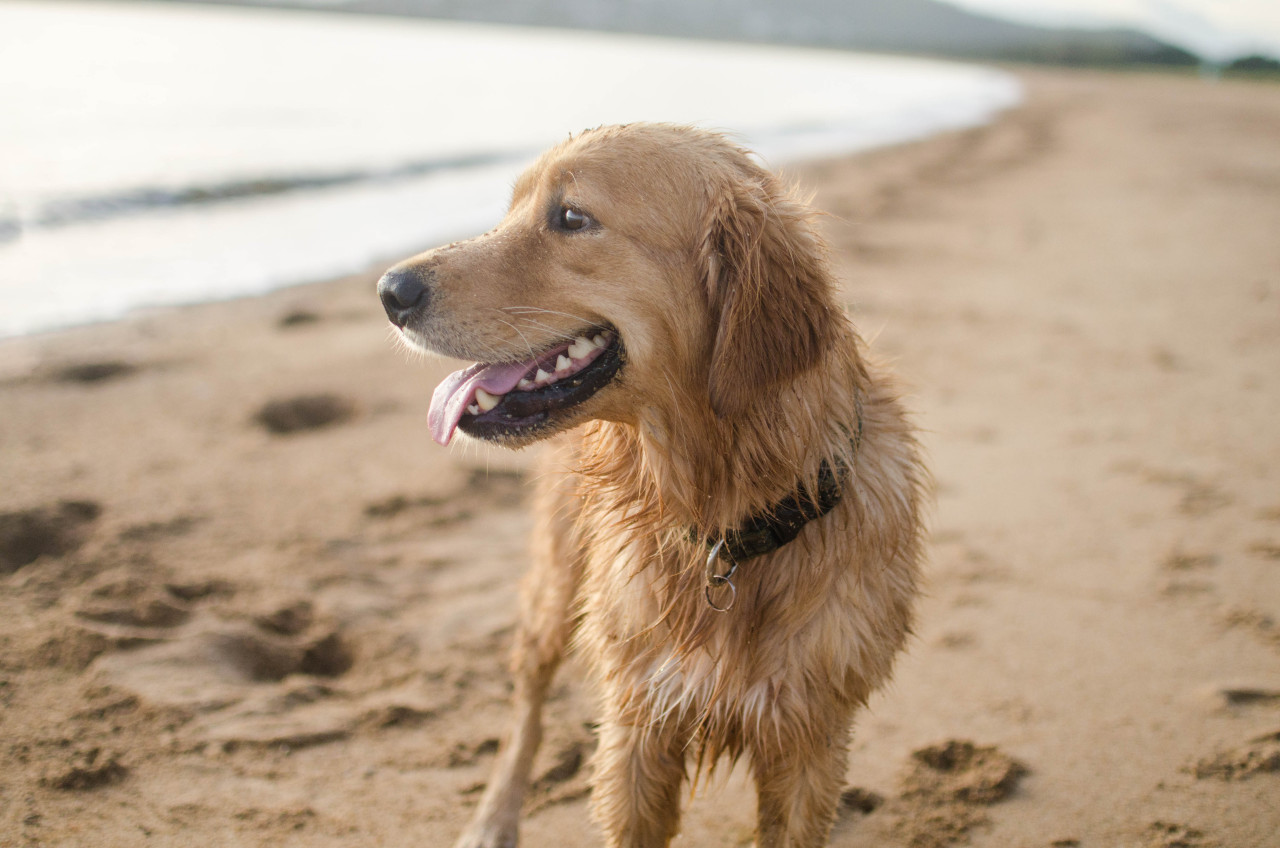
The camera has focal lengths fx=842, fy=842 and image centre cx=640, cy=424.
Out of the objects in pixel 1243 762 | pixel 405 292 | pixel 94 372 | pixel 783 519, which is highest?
pixel 405 292

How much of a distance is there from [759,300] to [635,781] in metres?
1.34

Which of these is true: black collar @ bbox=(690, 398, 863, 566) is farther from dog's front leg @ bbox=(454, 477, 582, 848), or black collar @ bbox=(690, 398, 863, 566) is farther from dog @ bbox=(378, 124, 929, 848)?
dog's front leg @ bbox=(454, 477, 582, 848)

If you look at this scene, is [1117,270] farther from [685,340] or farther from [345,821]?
[345,821]

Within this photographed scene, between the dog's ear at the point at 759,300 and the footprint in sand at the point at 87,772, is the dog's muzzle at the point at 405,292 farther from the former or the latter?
the footprint in sand at the point at 87,772

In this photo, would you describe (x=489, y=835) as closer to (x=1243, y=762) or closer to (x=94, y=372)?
(x=1243, y=762)

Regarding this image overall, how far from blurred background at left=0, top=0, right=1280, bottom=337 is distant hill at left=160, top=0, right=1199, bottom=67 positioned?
1336 inches

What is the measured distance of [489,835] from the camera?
2631 millimetres

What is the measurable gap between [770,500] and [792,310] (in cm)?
47

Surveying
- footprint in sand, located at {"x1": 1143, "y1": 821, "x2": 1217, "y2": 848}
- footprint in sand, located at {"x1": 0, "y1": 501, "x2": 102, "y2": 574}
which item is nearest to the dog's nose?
footprint in sand, located at {"x1": 0, "y1": 501, "x2": 102, "y2": 574}

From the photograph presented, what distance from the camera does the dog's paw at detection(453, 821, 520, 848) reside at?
2.61 metres

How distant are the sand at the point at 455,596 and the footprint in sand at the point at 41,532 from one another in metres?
0.01

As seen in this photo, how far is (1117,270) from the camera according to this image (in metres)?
7.81

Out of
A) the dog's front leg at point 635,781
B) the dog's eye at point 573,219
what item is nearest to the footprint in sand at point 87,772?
the dog's front leg at point 635,781

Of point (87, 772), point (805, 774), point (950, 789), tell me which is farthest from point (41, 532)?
point (950, 789)
